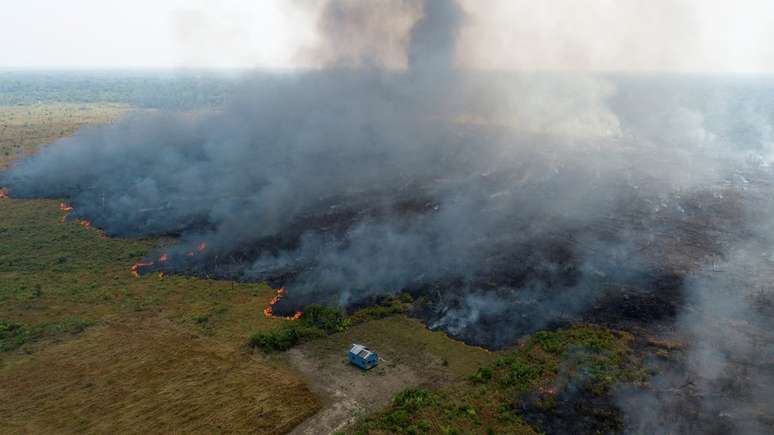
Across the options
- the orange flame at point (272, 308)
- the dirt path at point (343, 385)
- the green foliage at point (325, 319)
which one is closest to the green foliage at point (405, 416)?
the dirt path at point (343, 385)

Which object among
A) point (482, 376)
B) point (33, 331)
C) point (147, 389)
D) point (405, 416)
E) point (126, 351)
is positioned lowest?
point (33, 331)

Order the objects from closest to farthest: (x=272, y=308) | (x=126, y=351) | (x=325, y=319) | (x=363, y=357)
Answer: (x=363, y=357)
(x=126, y=351)
(x=325, y=319)
(x=272, y=308)

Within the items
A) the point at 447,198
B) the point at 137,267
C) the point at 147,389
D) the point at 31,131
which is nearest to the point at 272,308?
the point at 147,389

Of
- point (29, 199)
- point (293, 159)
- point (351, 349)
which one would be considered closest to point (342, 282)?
point (351, 349)

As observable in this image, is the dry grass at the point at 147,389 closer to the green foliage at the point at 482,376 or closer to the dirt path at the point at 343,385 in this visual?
the dirt path at the point at 343,385

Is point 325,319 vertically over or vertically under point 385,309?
under

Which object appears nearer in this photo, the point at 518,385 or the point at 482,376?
the point at 518,385

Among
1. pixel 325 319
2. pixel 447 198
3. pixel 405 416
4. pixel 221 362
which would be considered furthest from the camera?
pixel 447 198

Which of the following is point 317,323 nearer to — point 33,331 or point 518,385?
point 518,385
